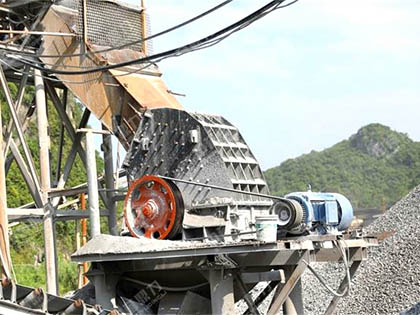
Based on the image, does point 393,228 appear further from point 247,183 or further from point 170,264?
point 170,264

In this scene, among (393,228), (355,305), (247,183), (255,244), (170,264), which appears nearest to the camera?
(255,244)

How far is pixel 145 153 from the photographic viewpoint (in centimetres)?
1299

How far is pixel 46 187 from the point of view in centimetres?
1562

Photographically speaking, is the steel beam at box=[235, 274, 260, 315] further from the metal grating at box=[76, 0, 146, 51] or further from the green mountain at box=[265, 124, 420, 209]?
the green mountain at box=[265, 124, 420, 209]

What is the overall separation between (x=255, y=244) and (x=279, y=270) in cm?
141

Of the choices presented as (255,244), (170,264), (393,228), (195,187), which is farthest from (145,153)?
(393,228)

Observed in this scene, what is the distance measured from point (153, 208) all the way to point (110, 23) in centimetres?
450

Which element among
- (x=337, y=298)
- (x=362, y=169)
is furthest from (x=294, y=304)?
(x=362, y=169)

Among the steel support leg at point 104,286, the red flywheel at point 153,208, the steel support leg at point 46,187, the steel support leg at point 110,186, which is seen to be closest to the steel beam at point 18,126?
the steel support leg at point 46,187

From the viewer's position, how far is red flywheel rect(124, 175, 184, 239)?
1205cm

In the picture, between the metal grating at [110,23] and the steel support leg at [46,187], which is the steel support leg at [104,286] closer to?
the steel support leg at [46,187]

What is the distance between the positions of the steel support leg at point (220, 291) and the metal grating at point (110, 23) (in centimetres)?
540

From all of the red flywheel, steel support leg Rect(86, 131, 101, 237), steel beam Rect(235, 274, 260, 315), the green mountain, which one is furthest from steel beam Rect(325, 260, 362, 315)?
the green mountain

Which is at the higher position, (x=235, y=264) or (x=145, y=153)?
(x=145, y=153)
